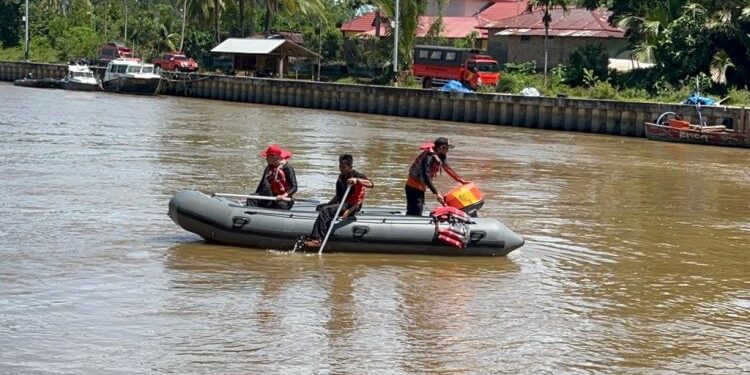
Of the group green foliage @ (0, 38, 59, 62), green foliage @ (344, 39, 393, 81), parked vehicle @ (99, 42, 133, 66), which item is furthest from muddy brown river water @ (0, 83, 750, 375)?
green foliage @ (0, 38, 59, 62)

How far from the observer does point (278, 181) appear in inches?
618

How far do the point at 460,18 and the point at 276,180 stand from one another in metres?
66.1

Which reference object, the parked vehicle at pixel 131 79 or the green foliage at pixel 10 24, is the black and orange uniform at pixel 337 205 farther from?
the green foliage at pixel 10 24

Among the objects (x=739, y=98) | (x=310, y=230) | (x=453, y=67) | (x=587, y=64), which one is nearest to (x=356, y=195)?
(x=310, y=230)

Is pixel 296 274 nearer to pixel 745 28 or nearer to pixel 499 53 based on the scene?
pixel 745 28

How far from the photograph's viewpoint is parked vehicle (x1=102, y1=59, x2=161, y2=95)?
6156 cm

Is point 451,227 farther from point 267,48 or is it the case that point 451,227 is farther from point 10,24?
point 10,24

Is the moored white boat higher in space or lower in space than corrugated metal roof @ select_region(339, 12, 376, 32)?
lower

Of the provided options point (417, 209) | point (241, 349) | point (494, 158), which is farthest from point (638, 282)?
point (494, 158)

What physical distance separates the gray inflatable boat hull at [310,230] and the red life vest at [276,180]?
33 centimetres

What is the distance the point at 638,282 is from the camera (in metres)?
15.1

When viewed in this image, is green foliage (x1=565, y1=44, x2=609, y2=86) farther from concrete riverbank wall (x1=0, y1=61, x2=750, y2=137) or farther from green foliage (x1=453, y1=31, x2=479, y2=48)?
green foliage (x1=453, y1=31, x2=479, y2=48)

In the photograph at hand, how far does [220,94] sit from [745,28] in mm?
27478

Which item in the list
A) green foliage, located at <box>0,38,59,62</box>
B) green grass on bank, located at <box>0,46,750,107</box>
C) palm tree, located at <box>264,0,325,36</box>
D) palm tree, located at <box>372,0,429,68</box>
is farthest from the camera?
green foliage, located at <box>0,38,59,62</box>
